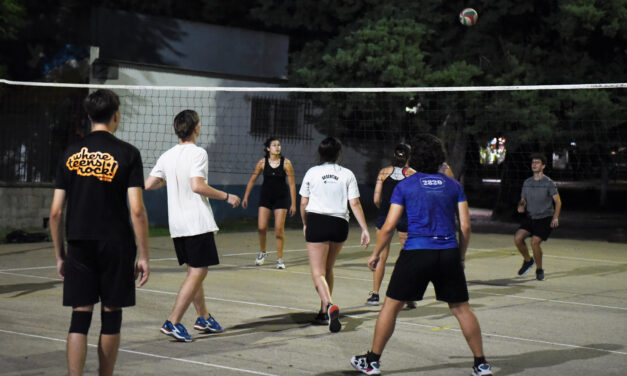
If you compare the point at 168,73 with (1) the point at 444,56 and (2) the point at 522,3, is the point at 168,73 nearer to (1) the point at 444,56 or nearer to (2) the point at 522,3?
(1) the point at 444,56

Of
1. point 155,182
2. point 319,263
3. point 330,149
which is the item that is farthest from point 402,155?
point 155,182

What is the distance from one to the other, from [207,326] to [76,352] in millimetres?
2796

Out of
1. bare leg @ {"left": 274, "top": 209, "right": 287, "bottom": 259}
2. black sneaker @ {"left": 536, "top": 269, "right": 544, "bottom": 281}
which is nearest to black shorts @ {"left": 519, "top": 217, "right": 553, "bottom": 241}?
black sneaker @ {"left": 536, "top": 269, "right": 544, "bottom": 281}

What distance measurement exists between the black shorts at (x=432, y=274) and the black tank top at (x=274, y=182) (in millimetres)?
7087

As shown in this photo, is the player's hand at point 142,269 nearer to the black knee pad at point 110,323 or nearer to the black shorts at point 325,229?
the black knee pad at point 110,323

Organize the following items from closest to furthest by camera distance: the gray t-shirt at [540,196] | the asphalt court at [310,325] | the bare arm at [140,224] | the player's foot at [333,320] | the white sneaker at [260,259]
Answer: the bare arm at [140,224]
the asphalt court at [310,325]
the player's foot at [333,320]
the gray t-shirt at [540,196]
the white sneaker at [260,259]

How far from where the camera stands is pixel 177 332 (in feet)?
24.7

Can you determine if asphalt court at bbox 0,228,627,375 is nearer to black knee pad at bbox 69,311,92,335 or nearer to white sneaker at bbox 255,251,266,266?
white sneaker at bbox 255,251,266,266

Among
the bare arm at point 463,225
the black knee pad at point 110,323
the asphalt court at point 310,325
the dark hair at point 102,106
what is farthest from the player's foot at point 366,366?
the dark hair at point 102,106

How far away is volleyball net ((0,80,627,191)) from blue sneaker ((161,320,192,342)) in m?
11.3

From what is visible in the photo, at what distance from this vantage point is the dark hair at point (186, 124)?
761 centimetres

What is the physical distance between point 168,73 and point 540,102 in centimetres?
899

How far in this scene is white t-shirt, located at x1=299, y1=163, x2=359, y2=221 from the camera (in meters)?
8.52

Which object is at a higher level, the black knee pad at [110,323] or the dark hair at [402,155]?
the dark hair at [402,155]
